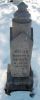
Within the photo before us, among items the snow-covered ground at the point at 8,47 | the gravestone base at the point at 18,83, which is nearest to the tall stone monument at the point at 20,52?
the gravestone base at the point at 18,83

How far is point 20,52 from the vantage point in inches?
150

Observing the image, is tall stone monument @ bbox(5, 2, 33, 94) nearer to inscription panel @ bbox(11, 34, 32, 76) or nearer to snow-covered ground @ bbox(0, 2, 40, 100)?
inscription panel @ bbox(11, 34, 32, 76)

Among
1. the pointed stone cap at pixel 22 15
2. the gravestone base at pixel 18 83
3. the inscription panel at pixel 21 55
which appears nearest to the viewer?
the pointed stone cap at pixel 22 15

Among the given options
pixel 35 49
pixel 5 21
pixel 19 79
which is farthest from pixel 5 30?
pixel 19 79

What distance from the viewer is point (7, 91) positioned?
417 centimetres

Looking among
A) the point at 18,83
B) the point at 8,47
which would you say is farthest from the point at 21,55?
the point at 8,47

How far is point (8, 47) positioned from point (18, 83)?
1289 mm

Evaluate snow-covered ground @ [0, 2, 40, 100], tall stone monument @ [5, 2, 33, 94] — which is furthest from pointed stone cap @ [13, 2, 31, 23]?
snow-covered ground @ [0, 2, 40, 100]

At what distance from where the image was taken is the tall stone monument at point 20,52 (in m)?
3.62

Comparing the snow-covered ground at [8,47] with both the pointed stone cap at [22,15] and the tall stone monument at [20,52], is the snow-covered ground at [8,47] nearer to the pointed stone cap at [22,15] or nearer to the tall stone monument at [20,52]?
the tall stone monument at [20,52]

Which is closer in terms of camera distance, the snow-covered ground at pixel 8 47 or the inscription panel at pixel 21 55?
the inscription panel at pixel 21 55

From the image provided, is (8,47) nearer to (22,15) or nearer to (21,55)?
(21,55)

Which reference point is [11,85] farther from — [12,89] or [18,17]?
[18,17]

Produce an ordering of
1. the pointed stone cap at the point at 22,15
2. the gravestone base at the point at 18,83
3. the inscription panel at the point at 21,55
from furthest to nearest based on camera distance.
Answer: the gravestone base at the point at 18,83 < the inscription panel at the point at 21,55 < the pointed stone cap at the point at 22,15
